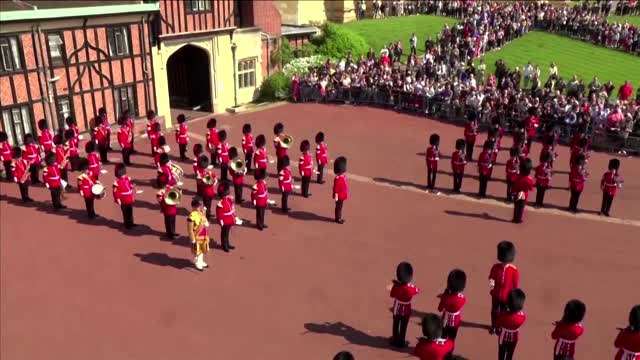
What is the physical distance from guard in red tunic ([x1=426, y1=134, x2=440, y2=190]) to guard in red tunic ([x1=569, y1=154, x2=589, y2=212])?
338 centimetres

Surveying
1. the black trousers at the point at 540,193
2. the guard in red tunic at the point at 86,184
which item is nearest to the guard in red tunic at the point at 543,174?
the black trousers at the point at 540,193

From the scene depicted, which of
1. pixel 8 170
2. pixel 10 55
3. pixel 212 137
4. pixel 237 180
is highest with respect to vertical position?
pixel 10 55

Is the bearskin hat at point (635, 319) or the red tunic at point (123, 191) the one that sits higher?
the bearskin hat at point (635, 319)

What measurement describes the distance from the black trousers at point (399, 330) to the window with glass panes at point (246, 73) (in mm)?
18670

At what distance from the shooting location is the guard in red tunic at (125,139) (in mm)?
18094

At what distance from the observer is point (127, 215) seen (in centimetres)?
1402

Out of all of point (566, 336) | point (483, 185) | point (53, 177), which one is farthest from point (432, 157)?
point (53, 177)

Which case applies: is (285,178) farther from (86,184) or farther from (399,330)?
(399,330)

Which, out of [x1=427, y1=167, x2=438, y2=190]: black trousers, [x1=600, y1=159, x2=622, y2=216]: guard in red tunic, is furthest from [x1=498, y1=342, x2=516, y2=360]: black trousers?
[x1=427, y1=167, x2=438, y2=190]: black trousers

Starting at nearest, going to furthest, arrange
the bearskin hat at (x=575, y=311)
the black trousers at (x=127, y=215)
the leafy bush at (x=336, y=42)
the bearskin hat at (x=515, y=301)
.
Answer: the bearskin hat at (x=575, y=311), the bearskin hat at (x=515, y=301), the black trousers at (x=127, y=215), the leafy bush at (x=336, y=42)

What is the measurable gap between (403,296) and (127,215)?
24.5 ft

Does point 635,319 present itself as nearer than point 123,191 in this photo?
Yes

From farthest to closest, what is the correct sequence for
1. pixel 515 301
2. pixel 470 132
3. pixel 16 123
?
1. pixel 16 123
2. pixel 470 132
3. pixel 515 301

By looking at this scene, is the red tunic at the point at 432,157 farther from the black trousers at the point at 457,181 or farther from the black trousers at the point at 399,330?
the black trousers at the point at 399,330
